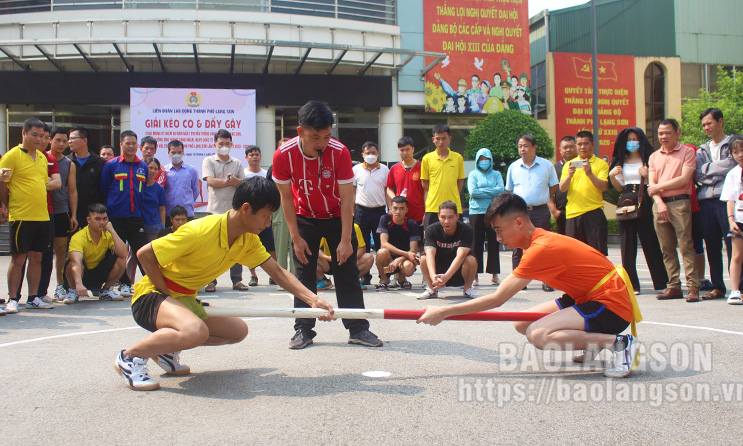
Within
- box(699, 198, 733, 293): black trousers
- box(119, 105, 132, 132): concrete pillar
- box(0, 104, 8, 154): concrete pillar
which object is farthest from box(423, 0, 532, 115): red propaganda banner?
box(699, 198, 733, 293): black trousers

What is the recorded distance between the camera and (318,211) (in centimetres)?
522

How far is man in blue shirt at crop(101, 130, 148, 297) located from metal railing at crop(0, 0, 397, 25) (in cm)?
1489

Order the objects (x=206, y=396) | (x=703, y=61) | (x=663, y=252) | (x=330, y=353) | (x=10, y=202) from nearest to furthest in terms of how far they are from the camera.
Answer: (x=206, y=396), (x=330, y=353), (x=10, y=202), (x=663, y=252), (x=703, y=61)

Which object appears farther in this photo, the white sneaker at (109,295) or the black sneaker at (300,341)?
the white sneaker at (109,295)

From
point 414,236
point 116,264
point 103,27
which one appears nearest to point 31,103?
point 103,27

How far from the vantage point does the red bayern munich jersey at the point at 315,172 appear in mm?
5043

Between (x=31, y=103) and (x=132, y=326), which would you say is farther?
(x=31, y=103)

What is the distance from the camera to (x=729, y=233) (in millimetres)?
7207

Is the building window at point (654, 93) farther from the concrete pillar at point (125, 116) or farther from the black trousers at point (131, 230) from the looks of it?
the black trousers at point (131, 230)

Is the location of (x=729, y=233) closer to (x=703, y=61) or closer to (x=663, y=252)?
(x=663, y=252)

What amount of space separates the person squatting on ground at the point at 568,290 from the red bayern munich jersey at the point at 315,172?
140cm

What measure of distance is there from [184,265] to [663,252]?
6054 mm

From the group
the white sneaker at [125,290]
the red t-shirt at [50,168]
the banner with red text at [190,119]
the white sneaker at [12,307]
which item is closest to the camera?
the white sneaker at [12,307]

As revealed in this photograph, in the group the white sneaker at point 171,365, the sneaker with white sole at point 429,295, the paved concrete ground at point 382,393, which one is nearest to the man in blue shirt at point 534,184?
the sneaker with white sole at point 429,295
